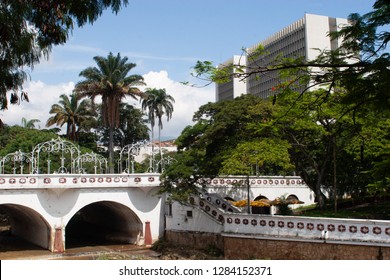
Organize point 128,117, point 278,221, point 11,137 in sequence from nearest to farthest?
point 278,221 < point 11,137 < point 128,117

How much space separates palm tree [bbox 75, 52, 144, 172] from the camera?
30.7m

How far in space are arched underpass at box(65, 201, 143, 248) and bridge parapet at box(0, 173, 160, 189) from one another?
A: 5.05 ft

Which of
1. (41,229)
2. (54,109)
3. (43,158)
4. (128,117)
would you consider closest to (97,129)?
(128,117)

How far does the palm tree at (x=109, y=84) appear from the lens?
30719 millimetres

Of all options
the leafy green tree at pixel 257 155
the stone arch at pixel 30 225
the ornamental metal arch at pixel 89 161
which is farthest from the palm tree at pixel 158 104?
the leafy green tree at pixel 257 155

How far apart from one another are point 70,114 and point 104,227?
1046 cm

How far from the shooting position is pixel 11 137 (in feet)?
116

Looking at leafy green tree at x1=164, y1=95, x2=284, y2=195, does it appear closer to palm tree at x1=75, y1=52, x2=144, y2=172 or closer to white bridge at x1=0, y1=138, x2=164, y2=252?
white bridge at x1=0, y1=138, x2=164, y2=252

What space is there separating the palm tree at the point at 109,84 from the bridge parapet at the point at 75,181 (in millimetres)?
7093

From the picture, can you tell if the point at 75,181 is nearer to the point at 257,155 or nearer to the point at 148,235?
the point at 148,235

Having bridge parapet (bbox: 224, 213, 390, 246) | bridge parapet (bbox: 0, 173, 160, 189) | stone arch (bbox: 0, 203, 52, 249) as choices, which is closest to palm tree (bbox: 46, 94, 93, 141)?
stone arch (bbox: 0, 203, 52, 249)

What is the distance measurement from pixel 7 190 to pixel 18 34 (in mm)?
16425

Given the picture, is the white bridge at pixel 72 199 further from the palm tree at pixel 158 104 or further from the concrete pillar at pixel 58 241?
the palm tree at pixel 158 104

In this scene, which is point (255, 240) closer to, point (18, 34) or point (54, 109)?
point (18, 34)
